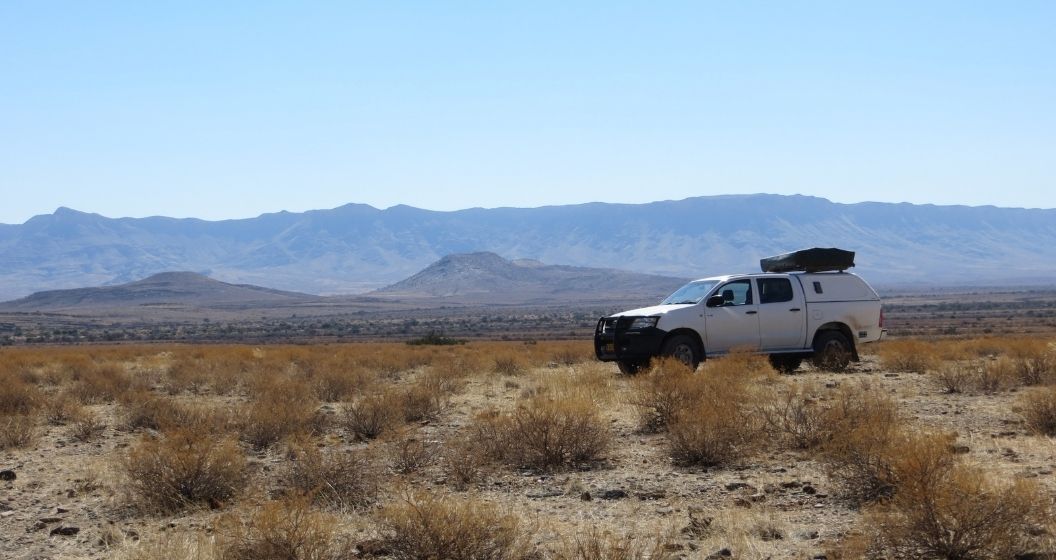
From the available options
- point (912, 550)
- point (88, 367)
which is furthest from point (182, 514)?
point (88, 367)

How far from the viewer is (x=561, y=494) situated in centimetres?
890

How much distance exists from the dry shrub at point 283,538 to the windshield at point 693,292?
1288 cm

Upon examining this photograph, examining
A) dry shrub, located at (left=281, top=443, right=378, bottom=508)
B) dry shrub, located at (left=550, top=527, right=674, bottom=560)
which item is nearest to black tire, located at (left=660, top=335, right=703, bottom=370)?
dry shrub, located at (left=281, top=443, right=378, bottom=508)

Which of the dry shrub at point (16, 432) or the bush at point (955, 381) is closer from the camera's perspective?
the dry shrub at point (16, 432)

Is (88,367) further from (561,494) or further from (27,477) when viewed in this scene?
(561,494)

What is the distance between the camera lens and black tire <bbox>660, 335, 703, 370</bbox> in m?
17.9

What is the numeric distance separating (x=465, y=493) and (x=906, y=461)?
12.4ft

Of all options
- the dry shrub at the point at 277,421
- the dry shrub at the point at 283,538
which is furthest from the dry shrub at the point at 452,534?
the dry shrub at the point at 277,421

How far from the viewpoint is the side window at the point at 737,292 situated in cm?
1889

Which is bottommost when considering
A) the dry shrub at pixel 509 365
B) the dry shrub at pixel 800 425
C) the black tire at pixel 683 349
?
the dry shrub at pixel 509 365

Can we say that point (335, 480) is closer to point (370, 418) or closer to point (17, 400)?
point (370, 418)

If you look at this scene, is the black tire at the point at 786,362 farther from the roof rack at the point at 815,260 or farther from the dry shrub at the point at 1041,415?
the dry shrub at the point at 1041,415

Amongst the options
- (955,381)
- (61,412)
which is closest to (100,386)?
(61,412)

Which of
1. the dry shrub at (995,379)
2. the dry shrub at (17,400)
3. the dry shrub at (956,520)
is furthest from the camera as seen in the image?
the dry shrub at (995,379)
